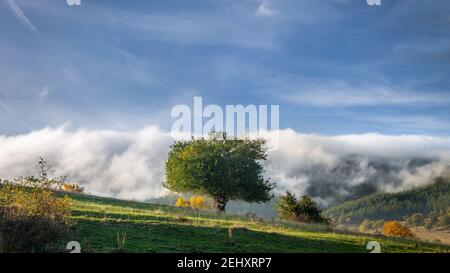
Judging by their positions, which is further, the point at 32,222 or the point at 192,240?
the point at 192,240

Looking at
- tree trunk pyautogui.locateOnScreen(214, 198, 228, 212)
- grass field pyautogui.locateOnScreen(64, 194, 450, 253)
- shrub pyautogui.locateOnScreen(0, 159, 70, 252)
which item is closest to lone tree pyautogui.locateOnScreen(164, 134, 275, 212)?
tree trunk pyautogui.locateOnScreen(214, 198, 228, 212)

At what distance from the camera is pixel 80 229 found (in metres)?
25.9

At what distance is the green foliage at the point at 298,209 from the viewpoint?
6644 cm

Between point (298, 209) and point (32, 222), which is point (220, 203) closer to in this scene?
point (298, 209)

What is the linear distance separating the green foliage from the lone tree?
4.01m

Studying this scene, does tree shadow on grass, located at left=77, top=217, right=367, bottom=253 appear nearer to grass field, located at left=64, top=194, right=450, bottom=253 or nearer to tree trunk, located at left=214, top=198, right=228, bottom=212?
grass field, located at left=64, top=194, right=450, bottom=253

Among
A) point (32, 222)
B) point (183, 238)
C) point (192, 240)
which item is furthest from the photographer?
point (183, 238)

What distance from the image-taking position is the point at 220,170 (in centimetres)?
6825

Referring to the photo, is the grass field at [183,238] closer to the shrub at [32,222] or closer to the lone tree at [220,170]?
the shrub at [32,222]

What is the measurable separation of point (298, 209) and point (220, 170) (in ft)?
40.4

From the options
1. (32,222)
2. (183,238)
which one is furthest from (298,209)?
(32,222)
